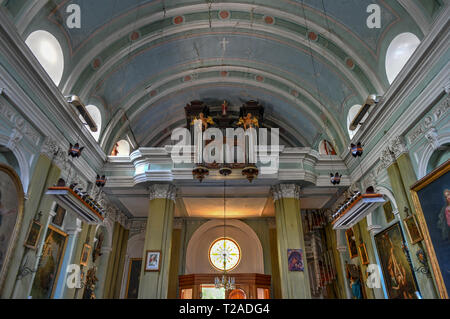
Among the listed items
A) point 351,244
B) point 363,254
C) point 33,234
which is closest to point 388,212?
point 363,254

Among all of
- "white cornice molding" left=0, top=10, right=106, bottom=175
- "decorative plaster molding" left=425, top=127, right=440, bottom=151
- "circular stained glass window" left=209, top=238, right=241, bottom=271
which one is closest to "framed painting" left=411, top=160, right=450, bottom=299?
"decorative plaster molding" left=425, top=127, right=440, bottom=151

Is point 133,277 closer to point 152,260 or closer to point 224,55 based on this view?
point 152,260

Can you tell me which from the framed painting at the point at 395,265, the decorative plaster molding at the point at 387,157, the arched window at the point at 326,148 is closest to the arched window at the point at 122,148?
the arched window at the point at 326,148

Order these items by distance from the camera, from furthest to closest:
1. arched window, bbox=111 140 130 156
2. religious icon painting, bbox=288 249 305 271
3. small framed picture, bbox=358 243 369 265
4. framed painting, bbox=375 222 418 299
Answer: arched window, bbox=111 140 130 156 → small framed picture, bbox=358 243 369 265 → religious icon painting, bbox=288 249 305 271 → framed painting, bbox=375 222 418 299

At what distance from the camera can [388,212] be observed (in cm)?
763

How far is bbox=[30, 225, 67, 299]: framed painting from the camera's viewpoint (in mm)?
7051

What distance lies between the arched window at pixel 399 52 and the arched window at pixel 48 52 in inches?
330

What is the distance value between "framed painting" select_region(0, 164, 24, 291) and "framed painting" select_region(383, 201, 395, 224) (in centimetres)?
861

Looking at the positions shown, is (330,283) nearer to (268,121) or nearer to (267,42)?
(268,121)

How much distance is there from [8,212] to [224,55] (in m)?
7.93

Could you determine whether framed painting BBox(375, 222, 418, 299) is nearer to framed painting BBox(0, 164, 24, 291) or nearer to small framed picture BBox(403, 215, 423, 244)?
small framed picture BBox(403, 215, 423, 244)

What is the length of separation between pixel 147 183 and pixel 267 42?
20.1 ft

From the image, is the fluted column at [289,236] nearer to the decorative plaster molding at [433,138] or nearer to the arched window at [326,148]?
the arched window at [326,148]

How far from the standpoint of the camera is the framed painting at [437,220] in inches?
211
